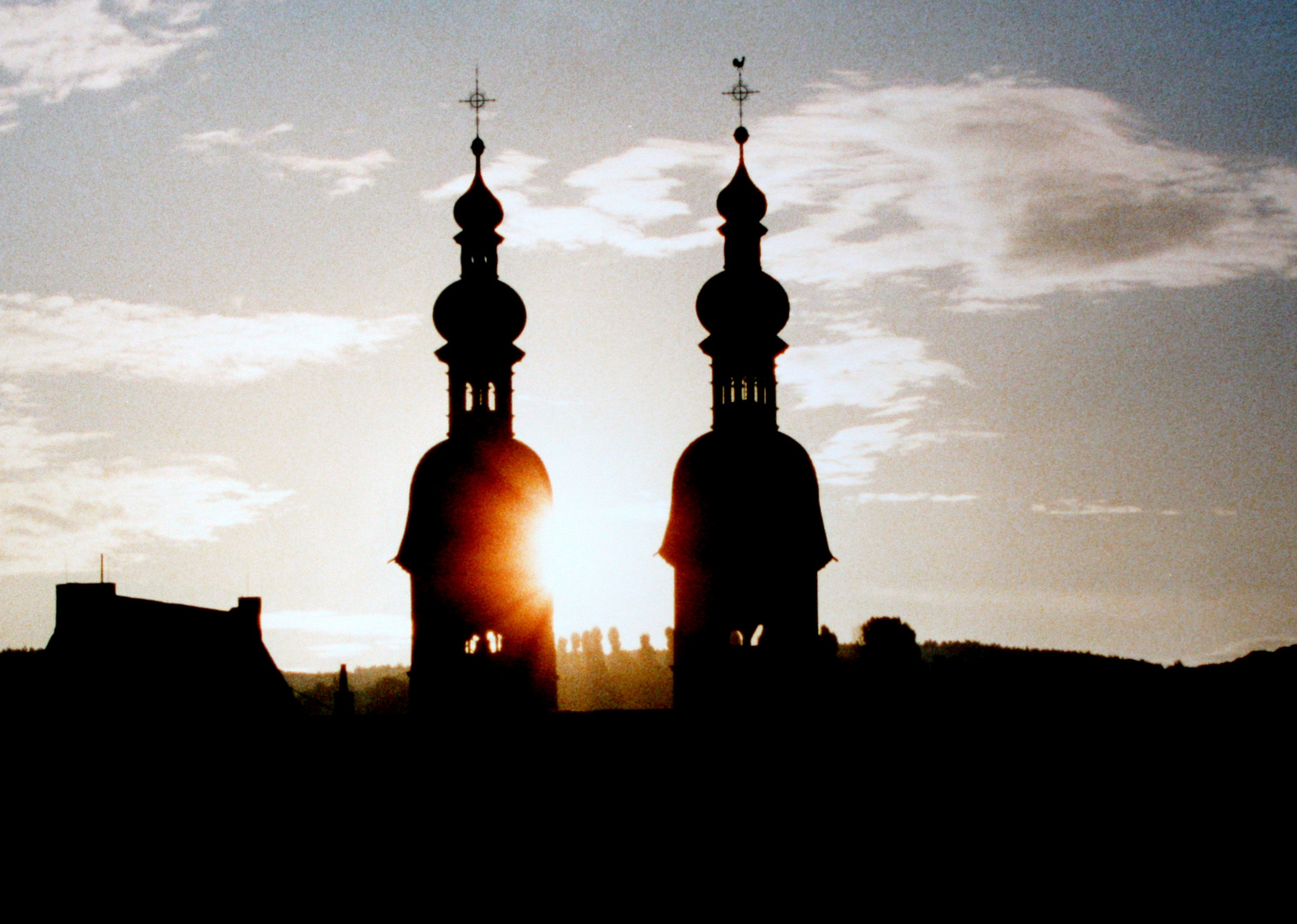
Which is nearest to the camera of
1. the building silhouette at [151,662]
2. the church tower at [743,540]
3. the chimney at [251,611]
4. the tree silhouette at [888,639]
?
the church tower at [743,540]

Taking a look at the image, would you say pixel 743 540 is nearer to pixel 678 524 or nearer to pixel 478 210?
pixel 678 524

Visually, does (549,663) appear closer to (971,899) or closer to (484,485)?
(484,485)

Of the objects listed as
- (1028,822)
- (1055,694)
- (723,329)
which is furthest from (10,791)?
(1055,694)

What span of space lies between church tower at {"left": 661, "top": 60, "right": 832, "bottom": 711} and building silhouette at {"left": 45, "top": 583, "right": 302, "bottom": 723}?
10372mm

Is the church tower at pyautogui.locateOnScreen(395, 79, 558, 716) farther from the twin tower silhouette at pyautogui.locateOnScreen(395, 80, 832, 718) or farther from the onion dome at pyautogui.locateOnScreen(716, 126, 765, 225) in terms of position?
the onion dome at pyautogui.locateOnScreen(716, 126, 765, 225)

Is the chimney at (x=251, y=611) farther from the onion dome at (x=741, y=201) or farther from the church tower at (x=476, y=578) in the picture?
the onion dome at (x=741, y=201)

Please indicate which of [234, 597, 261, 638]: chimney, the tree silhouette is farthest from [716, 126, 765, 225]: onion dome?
the tree silhouette

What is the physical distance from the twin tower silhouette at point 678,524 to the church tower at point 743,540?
0.11ft

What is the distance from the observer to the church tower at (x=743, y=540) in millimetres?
35625

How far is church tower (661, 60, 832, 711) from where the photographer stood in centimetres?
3562

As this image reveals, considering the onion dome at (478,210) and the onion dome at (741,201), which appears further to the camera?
the onion dome at (478,210)

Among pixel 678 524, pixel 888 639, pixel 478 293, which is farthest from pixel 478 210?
pixel 888 639

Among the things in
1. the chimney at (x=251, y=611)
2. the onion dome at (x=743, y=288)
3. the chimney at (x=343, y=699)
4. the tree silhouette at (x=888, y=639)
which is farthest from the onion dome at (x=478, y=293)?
the tree silhouette at (x=888, y=639)

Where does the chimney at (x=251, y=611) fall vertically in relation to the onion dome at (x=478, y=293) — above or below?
below
